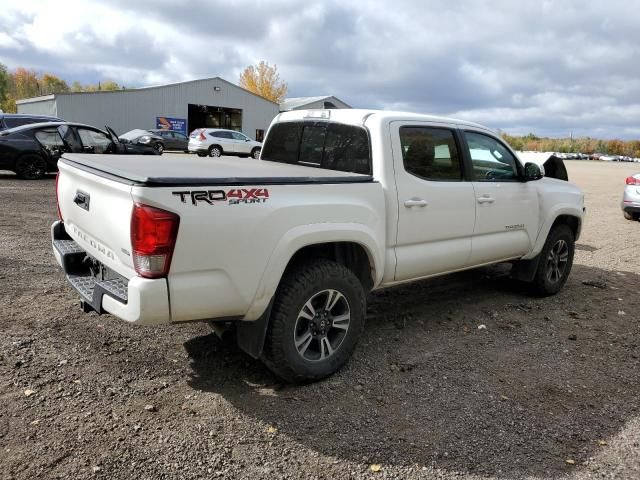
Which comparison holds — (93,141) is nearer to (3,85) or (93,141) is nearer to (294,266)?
(294,266)

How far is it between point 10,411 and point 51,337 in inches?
41.1

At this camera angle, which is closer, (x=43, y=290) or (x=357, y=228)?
(x=357, y=228)

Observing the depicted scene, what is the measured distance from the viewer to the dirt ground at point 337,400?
2.76 m

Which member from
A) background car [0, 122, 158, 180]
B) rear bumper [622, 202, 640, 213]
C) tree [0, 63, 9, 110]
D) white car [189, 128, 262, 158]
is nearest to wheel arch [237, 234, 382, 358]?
rear bumper [622, 202, 640, 213]

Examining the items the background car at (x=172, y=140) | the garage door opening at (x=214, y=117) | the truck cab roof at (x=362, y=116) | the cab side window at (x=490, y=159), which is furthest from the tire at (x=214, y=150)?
the cab side window at (x=490, y=159)

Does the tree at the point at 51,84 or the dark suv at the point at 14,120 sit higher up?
the tree at the point at 51,84

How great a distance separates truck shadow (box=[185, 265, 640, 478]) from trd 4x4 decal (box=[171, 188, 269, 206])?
135 centimetres

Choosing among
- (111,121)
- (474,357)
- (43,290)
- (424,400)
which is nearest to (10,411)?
(43,290)

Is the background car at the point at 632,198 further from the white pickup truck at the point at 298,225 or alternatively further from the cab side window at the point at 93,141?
the cab side window at the point at 93,141

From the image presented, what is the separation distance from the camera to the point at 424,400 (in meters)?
3.44

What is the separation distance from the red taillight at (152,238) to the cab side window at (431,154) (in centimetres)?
204

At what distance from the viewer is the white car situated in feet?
85.1

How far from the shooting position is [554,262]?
5.79 metres

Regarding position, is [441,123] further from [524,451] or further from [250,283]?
[524,451]
